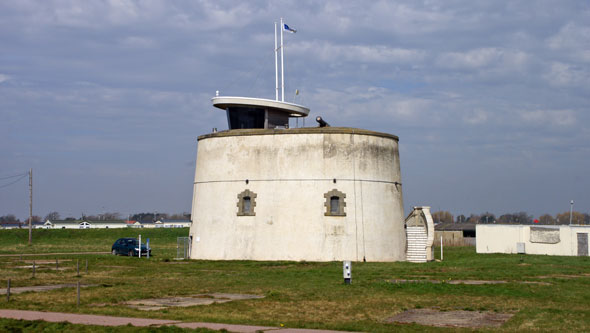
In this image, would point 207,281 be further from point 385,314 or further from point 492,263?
point 492,263

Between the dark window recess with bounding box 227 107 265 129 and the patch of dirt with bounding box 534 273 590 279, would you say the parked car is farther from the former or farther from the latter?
the patch of dirt with bounding box 534 273 590 279

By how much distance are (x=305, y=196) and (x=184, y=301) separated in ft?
60.5

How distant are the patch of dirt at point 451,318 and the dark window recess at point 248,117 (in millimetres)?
25170

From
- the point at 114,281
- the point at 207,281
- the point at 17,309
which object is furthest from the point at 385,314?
the point at 114,281

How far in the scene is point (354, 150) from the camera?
38375 mm

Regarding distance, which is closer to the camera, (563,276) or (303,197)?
(563,276)

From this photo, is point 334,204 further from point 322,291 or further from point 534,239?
point 534,239

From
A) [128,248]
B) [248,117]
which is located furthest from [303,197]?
[128,248]

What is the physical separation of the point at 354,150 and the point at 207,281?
1430 centimetres

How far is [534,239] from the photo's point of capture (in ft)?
160

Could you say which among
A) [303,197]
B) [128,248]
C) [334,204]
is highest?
[303,197]

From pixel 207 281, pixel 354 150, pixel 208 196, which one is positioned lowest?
pixel 207 281

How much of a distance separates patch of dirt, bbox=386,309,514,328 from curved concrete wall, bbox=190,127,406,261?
19.5 m

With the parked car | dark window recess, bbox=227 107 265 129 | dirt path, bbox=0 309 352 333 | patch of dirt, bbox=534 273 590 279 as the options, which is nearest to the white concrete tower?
dark window recess, bbox=227 107 265 129
